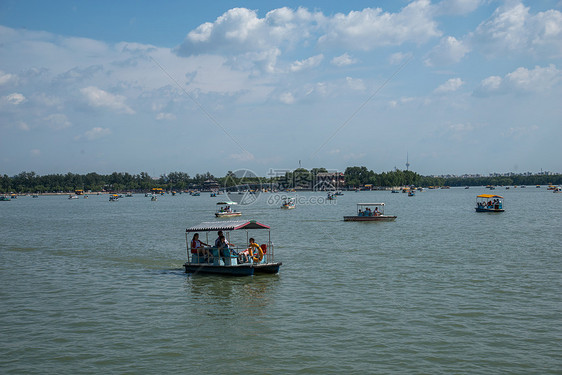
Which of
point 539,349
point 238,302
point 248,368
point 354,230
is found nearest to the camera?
point 248,368

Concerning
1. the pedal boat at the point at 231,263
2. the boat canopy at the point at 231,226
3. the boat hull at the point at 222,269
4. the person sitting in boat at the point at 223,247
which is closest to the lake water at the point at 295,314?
the boat hull at the point at 222,269

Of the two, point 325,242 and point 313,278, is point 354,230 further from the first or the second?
point 313,278

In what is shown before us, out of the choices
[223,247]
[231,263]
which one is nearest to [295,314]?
[231,263]

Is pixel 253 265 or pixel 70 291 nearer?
pixel 70 291

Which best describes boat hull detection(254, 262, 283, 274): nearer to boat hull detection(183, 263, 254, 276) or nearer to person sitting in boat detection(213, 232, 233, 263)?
boat hull detection(183, 263, 254, 276)

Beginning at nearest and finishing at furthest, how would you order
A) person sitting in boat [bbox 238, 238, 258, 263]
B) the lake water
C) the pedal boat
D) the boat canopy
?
the lake water → the pedal boat → person sitting in boat [bbox 238, 238, 258, 263] → the boat canopy

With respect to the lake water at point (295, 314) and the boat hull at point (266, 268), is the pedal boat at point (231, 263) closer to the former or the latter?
the boat hull at point (266, 268)

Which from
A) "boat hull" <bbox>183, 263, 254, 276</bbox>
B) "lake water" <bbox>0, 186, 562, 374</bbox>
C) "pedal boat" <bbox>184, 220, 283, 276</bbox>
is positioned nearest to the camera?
"lake water" <bbox>0, 186, 562, 374</bbox>

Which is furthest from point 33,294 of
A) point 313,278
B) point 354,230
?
point 354,230

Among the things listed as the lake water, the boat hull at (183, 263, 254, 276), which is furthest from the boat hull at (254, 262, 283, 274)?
the lake water

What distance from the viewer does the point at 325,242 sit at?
41.1m

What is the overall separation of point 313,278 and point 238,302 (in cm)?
576

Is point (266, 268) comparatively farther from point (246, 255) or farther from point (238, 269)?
point (238, 269)

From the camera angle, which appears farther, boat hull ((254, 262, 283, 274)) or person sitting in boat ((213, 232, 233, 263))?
person sitting in boat ((213, 232, 233, 263))
